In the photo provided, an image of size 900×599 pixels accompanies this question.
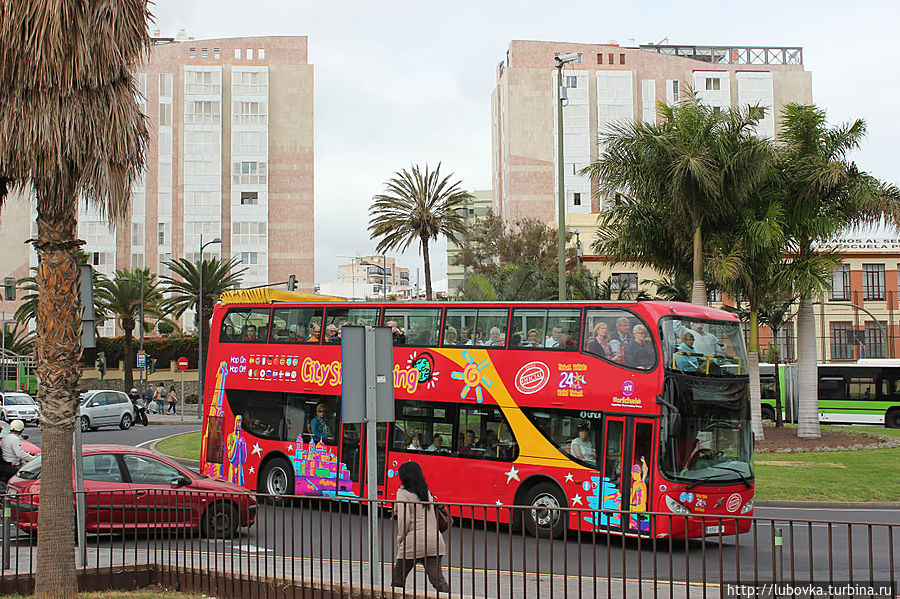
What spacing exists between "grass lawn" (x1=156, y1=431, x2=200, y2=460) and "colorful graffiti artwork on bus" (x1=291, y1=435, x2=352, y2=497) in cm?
Answer: 961

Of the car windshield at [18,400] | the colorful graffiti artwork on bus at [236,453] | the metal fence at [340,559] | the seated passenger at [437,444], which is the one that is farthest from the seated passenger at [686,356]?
the car windshield at [18,400]

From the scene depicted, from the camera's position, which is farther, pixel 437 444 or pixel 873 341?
pixel 873 341

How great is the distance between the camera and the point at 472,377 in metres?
15.6

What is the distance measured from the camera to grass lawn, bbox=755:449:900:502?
19.2 m

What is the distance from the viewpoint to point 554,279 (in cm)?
4441

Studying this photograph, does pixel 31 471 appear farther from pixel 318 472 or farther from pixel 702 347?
pixel 702 347

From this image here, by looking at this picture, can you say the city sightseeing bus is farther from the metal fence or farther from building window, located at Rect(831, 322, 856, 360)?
building window, located at Rect(831, 322, 856, 360)

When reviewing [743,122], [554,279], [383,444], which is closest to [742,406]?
[383,444]

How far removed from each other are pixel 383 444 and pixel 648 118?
8322 centimetres

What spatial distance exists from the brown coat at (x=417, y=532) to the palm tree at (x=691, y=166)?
1885 cm

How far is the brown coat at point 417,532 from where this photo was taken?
9.09m

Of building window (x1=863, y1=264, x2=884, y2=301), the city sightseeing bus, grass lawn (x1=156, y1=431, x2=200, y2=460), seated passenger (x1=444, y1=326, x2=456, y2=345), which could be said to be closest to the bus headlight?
the city sightseeing bus

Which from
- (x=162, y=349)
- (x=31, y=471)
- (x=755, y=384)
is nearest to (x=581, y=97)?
(x=162, y=349)

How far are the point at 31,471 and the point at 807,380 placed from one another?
2425 cm
